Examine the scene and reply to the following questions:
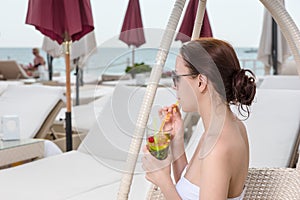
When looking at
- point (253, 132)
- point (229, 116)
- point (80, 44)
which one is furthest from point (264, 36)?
point (229, 116)

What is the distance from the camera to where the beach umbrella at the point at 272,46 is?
5.18 metres

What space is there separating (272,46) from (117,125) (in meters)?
4.37

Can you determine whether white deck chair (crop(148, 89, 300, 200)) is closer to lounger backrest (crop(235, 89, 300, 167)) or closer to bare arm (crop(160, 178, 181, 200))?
lounger backrest (crop(235, 89, 300, 167))

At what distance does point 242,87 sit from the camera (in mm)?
1281

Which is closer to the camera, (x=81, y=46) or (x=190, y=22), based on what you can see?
(x=190, y=22)

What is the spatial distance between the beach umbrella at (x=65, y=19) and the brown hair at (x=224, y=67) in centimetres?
213

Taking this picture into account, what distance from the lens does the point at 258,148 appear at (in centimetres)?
229

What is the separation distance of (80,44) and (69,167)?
275 centimetres

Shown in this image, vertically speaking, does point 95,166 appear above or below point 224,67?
below

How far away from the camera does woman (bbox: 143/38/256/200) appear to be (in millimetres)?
1194

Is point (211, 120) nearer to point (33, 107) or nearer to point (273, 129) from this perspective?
point (273, 129)

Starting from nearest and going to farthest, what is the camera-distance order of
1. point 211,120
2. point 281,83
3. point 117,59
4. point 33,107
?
1. point 117,59
2. point 211,120
3. point 281,83
4. point 33,107

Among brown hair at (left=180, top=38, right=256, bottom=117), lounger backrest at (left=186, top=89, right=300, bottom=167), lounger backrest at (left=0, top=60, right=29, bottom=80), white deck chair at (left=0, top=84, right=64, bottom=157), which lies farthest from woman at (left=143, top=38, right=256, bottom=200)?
lounger backrest at (left=0, top=60, right=29, bottom=80)

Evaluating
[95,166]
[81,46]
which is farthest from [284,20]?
[81,46]
